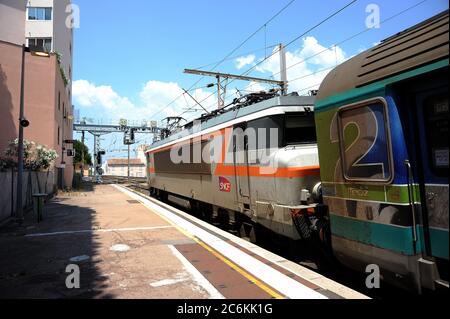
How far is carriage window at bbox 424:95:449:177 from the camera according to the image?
411cm

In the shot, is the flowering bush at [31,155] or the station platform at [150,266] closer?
the station platform at [150,266]

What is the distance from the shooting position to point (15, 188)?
15789mm

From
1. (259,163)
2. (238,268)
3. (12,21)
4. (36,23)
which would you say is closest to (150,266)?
(238,268)

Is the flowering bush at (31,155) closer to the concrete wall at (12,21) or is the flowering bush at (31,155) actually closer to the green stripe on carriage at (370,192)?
the concrete wall at (12,21)

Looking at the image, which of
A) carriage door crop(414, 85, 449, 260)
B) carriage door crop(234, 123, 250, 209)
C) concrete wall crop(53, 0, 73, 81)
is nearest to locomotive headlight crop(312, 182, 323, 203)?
carriage door crop(234, 123, 250, 209)

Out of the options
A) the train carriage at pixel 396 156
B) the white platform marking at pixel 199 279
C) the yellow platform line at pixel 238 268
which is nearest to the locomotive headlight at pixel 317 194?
the train carriage at pixel 396 156

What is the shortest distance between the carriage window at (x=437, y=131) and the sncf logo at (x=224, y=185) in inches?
230

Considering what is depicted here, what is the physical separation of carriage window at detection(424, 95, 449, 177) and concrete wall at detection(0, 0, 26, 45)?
38.0 meters

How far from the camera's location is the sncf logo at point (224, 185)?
32.1ft

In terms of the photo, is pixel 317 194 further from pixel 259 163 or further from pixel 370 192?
pixel 370 192

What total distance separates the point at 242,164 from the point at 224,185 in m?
1.38
